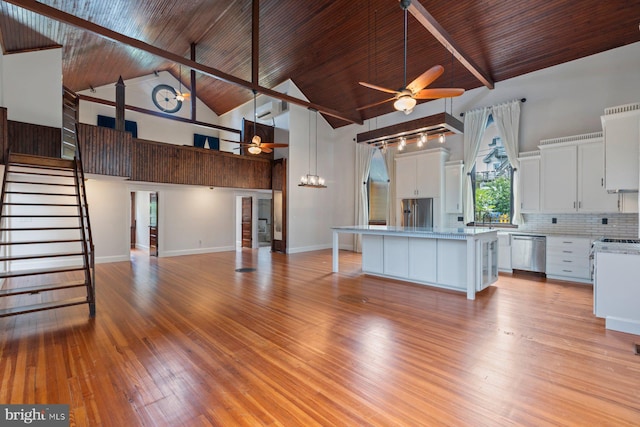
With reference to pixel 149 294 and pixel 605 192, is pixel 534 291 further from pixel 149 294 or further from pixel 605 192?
pixel 149 294

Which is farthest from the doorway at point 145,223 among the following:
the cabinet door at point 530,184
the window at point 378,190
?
the cabinet door at point 530,184

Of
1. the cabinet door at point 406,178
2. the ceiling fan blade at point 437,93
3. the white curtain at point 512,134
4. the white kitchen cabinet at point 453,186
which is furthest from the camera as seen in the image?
the cabinet door at point 406,178

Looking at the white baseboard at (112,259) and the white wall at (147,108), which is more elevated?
the white wall at (147,108)

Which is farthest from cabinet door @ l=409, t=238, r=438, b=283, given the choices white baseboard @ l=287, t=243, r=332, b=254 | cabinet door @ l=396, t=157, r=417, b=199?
white baseboard @ l=287, t=243, r=332, b=254

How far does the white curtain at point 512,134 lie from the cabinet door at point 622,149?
6.18 feet

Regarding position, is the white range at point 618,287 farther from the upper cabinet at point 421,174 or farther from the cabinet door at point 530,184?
the upper cabinet at point 421,174

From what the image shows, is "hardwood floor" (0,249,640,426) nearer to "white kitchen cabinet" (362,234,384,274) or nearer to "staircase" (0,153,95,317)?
"staircase" (0,153,95,317)

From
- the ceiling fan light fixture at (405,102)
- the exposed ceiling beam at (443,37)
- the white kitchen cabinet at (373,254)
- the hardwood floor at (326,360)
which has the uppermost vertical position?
the exposed ceiling beam at (443,37)

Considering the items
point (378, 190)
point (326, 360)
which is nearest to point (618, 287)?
point (326, 360)

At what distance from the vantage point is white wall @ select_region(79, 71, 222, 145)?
30.2 ft

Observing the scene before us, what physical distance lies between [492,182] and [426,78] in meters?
4.52

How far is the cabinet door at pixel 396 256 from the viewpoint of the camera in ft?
17.6

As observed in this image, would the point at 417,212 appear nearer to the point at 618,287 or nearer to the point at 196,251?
the point at 618,287

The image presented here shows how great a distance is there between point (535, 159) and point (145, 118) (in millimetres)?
11733
